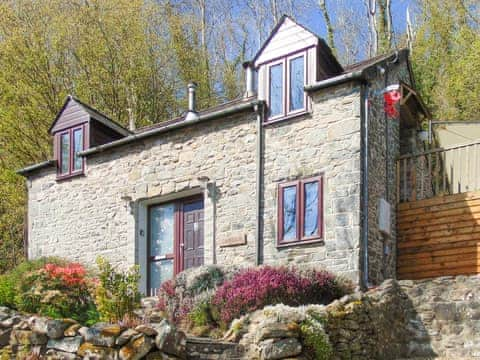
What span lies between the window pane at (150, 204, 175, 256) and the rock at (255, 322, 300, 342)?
21.9 ft

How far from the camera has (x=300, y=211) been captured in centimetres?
1305

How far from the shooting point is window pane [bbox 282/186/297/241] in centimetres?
1314

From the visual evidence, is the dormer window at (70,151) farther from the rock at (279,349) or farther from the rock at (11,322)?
the rock at (279,349)

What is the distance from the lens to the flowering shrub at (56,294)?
12.2 meters

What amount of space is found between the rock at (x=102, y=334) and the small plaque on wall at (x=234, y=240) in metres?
5.30

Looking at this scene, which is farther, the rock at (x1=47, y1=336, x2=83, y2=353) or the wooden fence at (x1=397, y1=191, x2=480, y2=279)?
the wooden fence at (x1=397, y1=191, x2=480, y2=279)

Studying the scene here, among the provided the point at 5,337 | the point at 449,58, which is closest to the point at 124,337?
the point at 5,337

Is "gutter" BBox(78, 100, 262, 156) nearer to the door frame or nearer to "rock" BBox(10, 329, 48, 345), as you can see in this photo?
the door frame

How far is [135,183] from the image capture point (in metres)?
15.9

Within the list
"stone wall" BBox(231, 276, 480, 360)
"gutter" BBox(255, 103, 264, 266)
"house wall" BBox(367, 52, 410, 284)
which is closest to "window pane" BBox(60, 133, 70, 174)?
"gutter" BBox(255, 103, 264, 266)

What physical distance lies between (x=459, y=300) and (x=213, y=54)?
22.0 metres

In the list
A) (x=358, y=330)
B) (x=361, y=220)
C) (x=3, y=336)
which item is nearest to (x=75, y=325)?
(x=3, y=336)

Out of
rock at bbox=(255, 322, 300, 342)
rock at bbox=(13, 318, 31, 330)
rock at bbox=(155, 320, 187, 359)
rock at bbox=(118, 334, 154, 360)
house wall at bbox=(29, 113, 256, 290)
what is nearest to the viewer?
rock at bbox=(118, 334, 154, 360)

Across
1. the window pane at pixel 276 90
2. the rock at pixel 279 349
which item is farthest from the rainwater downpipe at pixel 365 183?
the rock at pixel 279 349
